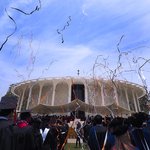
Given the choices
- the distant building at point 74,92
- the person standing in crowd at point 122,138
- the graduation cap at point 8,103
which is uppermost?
the distant building at point 74,92

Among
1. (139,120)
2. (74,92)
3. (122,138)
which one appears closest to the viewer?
(122,138)

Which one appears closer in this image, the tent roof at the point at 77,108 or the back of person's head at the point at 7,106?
the back of person's head at the point at 7,106

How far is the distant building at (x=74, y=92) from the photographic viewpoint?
4089cm

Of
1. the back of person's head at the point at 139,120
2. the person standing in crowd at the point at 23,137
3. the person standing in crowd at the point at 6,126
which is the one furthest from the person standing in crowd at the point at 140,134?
the person standing in crowd at the point at 6,126

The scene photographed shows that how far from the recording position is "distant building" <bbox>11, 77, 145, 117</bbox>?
40894 mm

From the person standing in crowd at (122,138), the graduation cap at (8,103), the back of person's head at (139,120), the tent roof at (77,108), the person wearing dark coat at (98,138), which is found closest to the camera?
the person standing in crowd at (122,138)

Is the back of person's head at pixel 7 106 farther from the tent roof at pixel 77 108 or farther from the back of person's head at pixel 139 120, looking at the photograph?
the tent roof at pixel 77 108

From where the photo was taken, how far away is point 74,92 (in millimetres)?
43094

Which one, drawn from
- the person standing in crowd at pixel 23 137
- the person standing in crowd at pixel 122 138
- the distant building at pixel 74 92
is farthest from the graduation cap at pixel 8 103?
the distant building at pixel 74 92

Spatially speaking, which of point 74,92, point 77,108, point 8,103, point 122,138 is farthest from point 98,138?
point 74,92

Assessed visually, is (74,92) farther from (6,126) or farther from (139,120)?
(6,126)

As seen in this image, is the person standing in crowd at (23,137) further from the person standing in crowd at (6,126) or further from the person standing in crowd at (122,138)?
the person standing in crowd at (122,138)

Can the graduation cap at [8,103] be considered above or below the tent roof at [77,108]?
below

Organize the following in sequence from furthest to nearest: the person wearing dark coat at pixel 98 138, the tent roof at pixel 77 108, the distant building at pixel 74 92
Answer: the distant building at pixel 74 92 < the tent roof at pixel 77 108 < the person wearing dark coat at pixel 98 138
